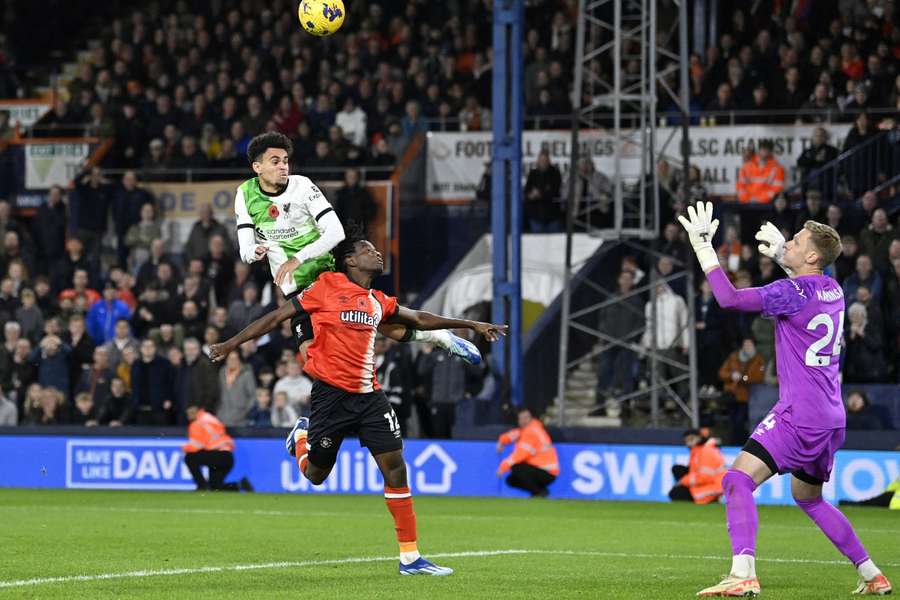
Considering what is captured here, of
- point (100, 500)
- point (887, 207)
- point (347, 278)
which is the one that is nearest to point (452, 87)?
point (887, 207)

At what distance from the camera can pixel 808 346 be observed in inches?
363

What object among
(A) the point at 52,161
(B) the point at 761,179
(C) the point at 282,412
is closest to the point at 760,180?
(B) the point at 761,179

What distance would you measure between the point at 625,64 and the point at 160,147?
8.28 metres

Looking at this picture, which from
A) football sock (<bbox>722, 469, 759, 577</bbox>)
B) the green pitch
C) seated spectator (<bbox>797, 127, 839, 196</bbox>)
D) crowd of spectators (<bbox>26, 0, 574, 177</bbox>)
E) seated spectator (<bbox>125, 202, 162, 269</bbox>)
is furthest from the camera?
crowd of spectators (<bbox>26, 0, 574, 177</bbox>)

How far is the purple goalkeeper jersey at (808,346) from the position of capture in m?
9.16

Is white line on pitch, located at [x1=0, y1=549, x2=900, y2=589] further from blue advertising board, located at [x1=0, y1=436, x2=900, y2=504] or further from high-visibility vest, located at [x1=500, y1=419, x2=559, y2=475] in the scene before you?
high-visibility vest, located at [x1=500, y1=419, x2=559, y2=475]

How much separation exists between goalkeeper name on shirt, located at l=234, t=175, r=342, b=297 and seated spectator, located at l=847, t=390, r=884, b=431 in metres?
11.3

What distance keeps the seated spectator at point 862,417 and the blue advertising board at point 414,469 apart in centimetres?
107

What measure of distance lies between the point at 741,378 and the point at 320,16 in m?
11.2

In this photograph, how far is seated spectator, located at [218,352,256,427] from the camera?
2300cm

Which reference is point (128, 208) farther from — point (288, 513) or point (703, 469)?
point (703, 469)

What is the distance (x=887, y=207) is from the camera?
24000mm

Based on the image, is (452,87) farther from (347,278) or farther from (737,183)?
(347,278)

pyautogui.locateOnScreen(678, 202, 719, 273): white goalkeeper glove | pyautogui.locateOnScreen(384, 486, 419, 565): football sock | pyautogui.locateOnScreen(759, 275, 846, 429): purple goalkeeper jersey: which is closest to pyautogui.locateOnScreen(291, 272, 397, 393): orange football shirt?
pyautogui.locateOnScreen(384, 486, 419, 565): football sock
